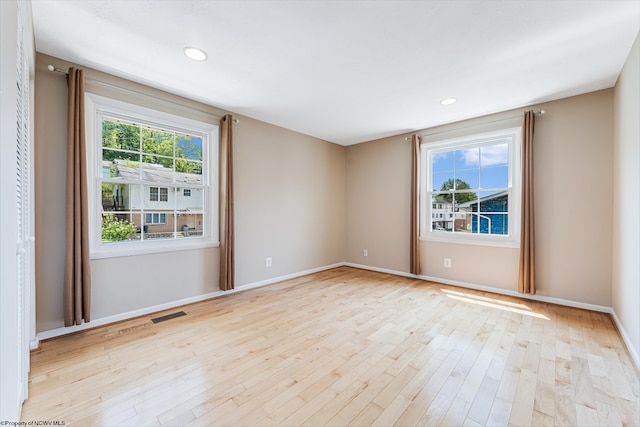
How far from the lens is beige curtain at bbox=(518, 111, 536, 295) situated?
340 centimetres

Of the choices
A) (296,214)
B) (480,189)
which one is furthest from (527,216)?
(296,214)

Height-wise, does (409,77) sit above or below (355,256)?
above

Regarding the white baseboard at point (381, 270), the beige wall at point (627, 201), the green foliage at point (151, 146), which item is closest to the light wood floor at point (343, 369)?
the beige wall at point (627, 201)

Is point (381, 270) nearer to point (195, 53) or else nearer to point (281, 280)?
point (281, 280)

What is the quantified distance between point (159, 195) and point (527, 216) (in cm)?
458

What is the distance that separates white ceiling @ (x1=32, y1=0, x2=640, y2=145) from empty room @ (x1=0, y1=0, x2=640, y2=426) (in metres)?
0.02

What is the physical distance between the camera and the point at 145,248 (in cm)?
301

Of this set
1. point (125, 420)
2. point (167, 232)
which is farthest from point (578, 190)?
point (167, 232)

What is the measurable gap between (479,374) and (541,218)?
249 cm

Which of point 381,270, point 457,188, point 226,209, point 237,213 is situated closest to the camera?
point 226,209

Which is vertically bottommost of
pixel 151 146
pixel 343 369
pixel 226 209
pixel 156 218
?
pixel 343 369

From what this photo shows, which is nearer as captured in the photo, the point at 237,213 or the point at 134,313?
the point at 134,313

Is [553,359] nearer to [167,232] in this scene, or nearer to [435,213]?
[435,213]

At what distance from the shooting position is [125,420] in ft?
4.90
